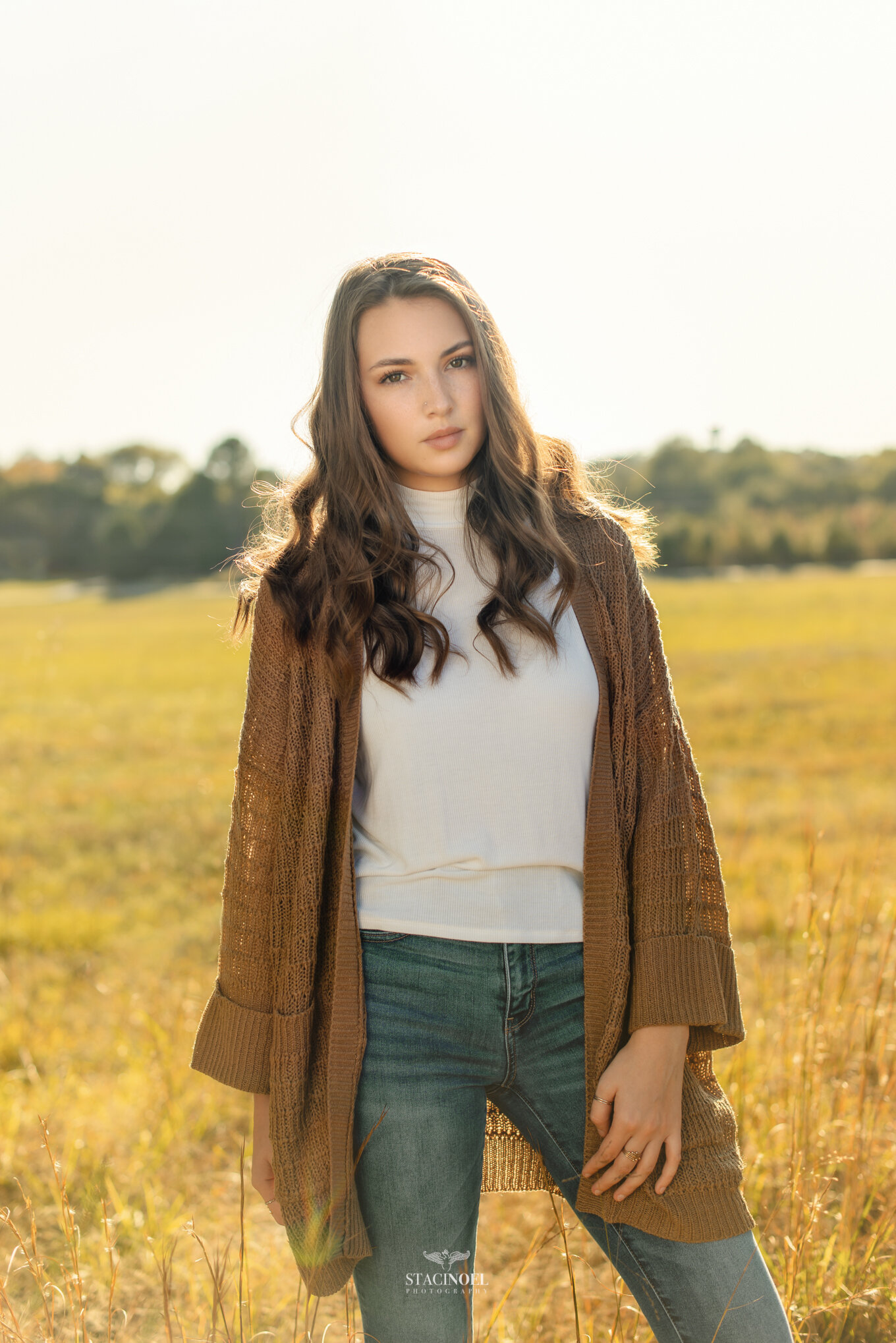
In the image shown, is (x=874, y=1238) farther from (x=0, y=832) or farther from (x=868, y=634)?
(x=868, y=634)

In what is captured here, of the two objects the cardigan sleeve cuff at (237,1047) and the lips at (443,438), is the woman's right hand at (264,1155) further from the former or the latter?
the lips at (443,438)

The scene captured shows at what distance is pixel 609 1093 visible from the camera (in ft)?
5.19

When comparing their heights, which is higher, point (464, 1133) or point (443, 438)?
point (443, 438)

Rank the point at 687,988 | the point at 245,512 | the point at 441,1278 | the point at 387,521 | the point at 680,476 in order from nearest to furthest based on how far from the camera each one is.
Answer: the point at 441,1278 → the point at 687,988 → the point at 387,521 → the point at 680,476 → the point at 245,512

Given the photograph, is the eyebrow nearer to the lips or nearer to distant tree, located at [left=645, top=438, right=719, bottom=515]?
the lips

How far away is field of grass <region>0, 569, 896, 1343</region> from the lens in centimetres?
221

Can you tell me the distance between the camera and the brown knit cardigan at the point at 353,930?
1.59m

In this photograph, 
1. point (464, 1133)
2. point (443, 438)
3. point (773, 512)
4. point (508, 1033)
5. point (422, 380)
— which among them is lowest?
point (464, 1133)

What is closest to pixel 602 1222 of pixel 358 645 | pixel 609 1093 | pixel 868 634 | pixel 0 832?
pixel 609 1093

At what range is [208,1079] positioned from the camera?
3.48 meters

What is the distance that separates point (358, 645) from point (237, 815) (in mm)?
390

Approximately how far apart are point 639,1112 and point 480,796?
55 cm

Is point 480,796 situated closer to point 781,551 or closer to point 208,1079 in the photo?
point 208,1079

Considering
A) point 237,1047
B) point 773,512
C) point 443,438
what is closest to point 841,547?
point 773,512
